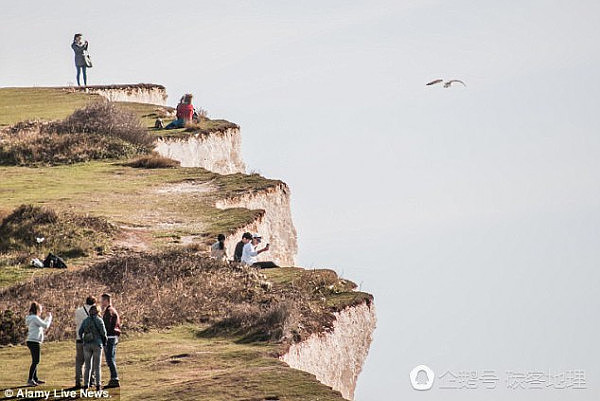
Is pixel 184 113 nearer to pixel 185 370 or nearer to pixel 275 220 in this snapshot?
pixel 275 220

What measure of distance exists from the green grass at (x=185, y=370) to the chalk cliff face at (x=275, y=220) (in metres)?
17.3

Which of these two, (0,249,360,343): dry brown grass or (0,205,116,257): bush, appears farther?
(0,205,116,257): bush

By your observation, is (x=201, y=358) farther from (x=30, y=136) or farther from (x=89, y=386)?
(x=30, y=136)

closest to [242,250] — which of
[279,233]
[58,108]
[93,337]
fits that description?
[279,233]

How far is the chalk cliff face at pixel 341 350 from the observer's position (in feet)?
121

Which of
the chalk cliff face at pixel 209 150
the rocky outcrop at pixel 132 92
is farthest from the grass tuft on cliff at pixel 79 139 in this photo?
the rocky outcrop at pixel 132 92

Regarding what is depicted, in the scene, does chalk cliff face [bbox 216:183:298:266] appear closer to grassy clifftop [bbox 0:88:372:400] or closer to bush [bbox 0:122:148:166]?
grassy clifftop [bbox 0:88:372:400]

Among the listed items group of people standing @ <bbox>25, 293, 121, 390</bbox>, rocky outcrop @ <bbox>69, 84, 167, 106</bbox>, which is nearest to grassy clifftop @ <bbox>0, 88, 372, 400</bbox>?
group of people standing @ <bbox>25, 293, 121, 390</bbox>

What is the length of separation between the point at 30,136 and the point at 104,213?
14.9 meters

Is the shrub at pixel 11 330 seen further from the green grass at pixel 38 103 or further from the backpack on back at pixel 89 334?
the green grass at pixel 38 103

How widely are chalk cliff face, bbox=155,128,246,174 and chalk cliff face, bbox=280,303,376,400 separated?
80.2ft

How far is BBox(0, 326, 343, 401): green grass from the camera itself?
29.9 metres

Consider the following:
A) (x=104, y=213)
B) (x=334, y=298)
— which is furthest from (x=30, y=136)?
(x=334, y=298)

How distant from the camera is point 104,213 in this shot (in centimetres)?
Result: 5128
